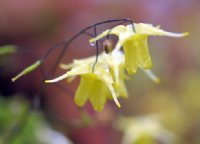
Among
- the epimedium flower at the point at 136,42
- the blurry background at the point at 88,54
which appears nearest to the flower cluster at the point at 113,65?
the epimedium flower at the point at 136,42

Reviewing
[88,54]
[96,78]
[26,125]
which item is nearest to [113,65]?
[96,78]

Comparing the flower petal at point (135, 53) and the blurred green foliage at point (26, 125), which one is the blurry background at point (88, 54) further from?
the flower petal at point (135, 53)

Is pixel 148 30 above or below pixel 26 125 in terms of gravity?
above

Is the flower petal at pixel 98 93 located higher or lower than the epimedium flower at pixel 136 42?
lower

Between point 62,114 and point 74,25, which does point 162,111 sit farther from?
point 74,25

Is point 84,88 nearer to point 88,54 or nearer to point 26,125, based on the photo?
point 26,125

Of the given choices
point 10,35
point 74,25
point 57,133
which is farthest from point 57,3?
point 57,133
